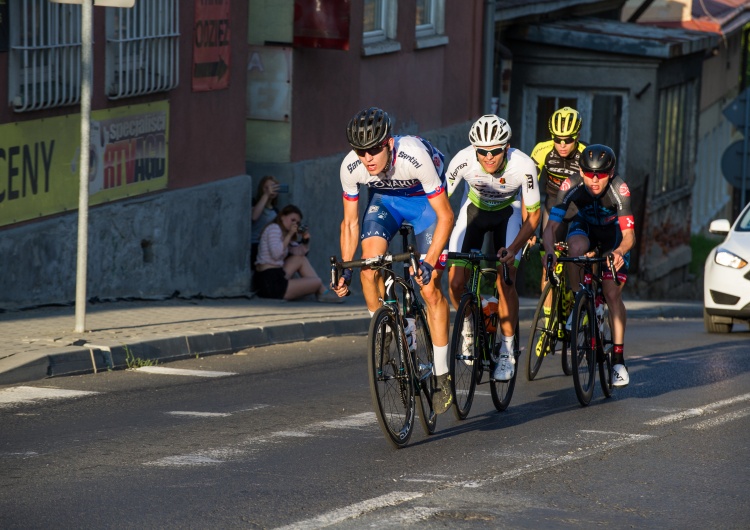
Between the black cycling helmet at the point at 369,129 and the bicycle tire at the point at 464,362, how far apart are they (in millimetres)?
1266

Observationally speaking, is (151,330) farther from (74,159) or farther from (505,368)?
(505,368)

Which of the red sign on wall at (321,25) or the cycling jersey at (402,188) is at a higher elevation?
the red sign on wall at (321,25)

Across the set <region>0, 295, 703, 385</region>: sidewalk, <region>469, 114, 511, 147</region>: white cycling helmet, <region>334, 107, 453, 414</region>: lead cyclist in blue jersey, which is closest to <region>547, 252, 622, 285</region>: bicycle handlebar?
<region>469, 114, 511, 147</region>: white cycling helmet

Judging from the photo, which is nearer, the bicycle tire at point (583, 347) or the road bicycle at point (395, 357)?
the road bicycle at point (395, 357)

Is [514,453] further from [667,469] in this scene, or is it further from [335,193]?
[335,193]

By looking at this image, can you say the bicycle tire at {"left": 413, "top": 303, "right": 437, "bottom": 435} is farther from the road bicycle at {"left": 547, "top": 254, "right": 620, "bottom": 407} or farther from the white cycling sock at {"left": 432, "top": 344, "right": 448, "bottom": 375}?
the road bicycle at {"left": 547, "top": 254, "right": 620, "bottom": 407}

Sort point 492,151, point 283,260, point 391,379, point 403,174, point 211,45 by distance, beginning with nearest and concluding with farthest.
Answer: point 391,379 → point 403,174 → point 492,151 → point 211,45 → point 283,260

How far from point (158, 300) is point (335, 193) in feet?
16.9

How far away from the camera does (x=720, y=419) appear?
30.7ft

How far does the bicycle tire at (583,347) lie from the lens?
9562 millimetres

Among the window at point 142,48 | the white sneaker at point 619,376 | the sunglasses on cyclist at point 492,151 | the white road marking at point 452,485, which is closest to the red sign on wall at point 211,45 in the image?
the window at point 142,48

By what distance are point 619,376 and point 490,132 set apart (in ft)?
6.84

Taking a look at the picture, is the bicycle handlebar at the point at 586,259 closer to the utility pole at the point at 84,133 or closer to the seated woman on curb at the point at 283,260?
the utility pole at the point at 84,133

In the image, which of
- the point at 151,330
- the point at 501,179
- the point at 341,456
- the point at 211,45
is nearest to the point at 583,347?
the point at 501,179
